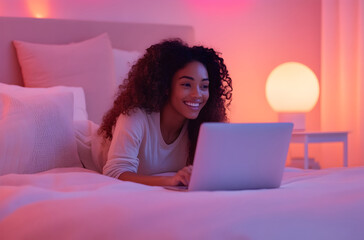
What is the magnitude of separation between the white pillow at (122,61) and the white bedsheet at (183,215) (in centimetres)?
189

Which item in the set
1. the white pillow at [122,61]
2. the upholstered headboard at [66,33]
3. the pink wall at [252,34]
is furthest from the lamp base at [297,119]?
the white pillow at [122,61]

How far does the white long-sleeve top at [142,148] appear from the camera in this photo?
179cm

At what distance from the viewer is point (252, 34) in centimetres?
398

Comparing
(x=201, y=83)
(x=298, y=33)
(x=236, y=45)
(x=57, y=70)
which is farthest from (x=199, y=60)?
(x=298, y=33)

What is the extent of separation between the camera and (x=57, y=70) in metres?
2.86

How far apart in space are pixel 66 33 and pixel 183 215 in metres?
2.39

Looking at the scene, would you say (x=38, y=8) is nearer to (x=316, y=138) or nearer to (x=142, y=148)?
(x=142, y=148)

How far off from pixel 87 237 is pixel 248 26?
3.24 metres

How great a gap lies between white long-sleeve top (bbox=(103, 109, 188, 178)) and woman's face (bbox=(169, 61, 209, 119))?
0.10 metres

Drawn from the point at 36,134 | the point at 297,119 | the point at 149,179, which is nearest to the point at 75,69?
the point at 36,134

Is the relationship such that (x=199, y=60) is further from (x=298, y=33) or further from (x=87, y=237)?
(x=298, y=33)

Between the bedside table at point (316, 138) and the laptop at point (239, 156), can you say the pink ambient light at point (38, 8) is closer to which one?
the bedside table at point (316, 138)

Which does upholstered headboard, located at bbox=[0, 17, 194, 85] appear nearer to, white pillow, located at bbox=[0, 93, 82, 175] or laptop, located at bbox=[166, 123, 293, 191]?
white pillow, located at bbox=[0, 93, 82, 175]

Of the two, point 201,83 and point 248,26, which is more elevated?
point 248,26
